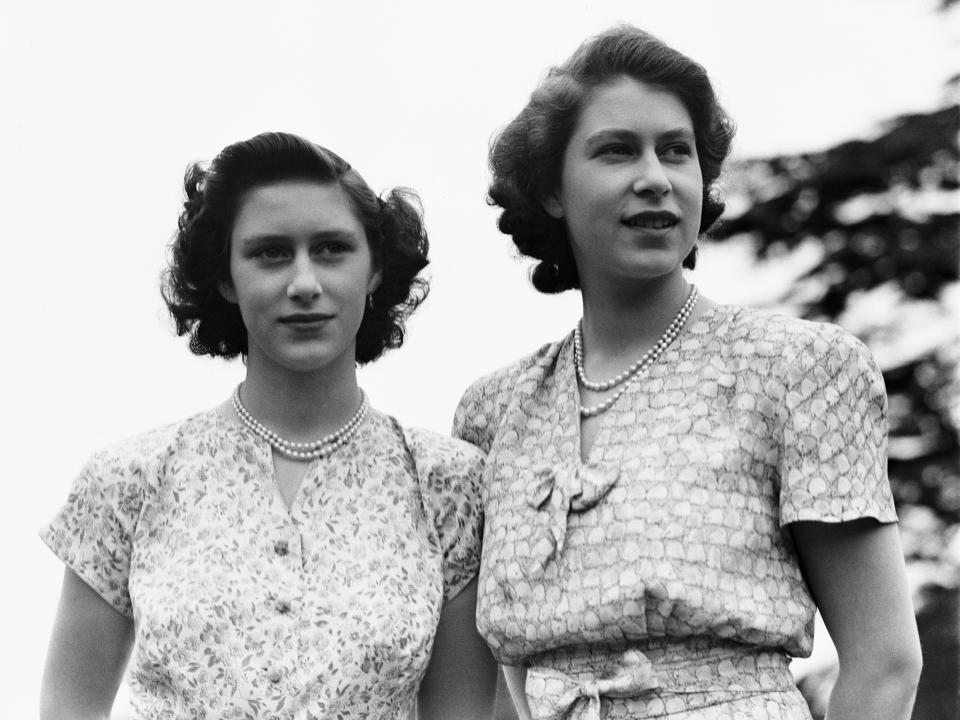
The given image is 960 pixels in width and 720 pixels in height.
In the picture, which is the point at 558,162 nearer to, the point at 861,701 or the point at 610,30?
the point at 610,30

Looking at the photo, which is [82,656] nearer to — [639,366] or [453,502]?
[453,502]

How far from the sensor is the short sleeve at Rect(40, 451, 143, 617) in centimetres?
329

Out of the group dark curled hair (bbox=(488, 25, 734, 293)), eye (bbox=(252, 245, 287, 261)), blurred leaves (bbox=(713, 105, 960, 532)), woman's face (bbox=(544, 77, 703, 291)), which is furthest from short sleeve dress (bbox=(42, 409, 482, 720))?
blurred leaves (bbox=(713, 105, 960, 532))

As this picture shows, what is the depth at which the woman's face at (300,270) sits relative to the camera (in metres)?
3.26

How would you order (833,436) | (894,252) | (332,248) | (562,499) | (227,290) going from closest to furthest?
(833,436), (562,499), (332,248), (227,290), (894,252)

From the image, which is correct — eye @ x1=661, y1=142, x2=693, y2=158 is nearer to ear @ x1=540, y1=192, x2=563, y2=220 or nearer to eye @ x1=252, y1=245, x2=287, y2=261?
ear @ x1=540, y1=192, x2=563, y2=220

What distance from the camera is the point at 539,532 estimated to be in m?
3.04

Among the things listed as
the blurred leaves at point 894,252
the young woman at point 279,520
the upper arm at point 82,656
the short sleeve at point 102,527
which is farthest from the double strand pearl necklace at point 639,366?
the blurred leaves at point 894,252

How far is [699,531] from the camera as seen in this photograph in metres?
2.88

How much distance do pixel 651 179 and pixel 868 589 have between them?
0.90 m

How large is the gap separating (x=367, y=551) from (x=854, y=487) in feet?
3.38

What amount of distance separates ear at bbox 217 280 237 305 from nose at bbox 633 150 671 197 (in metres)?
0.97

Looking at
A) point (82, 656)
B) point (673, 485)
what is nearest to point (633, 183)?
point (673, 485)

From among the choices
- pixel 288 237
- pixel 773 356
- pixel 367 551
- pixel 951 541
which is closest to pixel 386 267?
pixel 288 237
